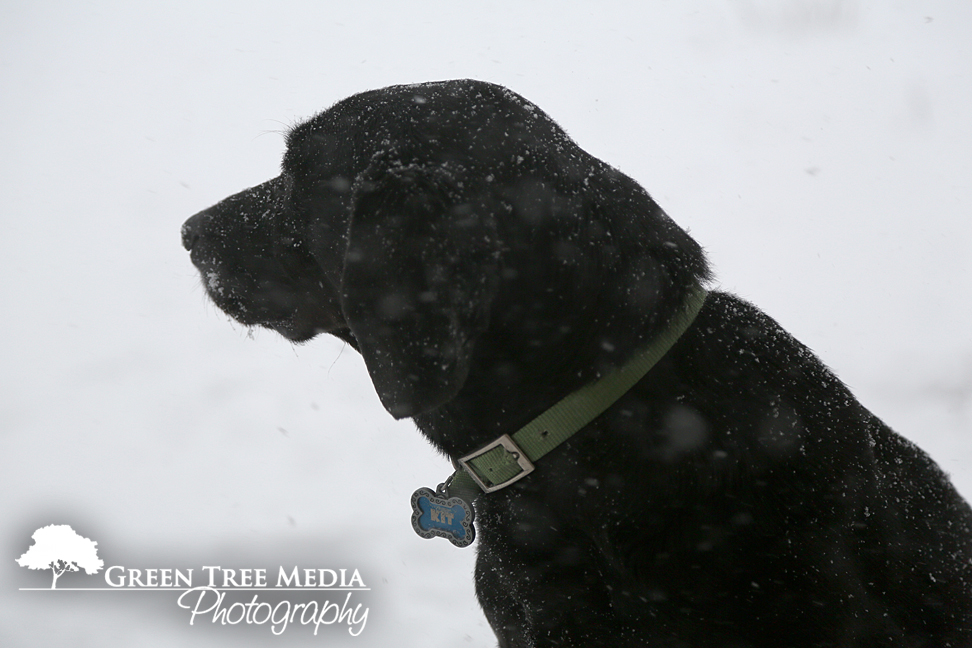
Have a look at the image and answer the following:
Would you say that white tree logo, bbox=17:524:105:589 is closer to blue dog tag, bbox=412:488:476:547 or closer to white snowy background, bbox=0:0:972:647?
white snowy background, bbox=0:0:972:647

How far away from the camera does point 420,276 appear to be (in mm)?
1747

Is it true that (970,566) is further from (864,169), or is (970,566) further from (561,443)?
(864,169)

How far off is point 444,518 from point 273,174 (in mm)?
4760

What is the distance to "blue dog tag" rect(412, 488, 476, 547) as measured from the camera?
204cm

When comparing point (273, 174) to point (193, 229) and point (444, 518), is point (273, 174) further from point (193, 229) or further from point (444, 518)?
point (444, 518)

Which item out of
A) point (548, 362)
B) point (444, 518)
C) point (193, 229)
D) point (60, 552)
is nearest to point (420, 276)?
point (548, 362)

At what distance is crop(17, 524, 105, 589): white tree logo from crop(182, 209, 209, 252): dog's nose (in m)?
1.92

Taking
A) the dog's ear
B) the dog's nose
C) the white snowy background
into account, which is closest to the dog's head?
the dog's ear

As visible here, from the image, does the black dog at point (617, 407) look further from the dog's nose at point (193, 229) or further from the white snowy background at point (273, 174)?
the white snowy background at point (273, 174)

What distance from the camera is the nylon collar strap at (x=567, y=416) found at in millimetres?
1822

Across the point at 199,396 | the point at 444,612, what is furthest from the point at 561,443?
the point at 199,396

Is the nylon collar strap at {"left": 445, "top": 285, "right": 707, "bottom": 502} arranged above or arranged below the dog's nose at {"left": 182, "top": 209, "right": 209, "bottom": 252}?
below

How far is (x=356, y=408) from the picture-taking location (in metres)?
4.58

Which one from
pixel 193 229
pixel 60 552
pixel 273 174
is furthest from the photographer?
pixel 273 174
